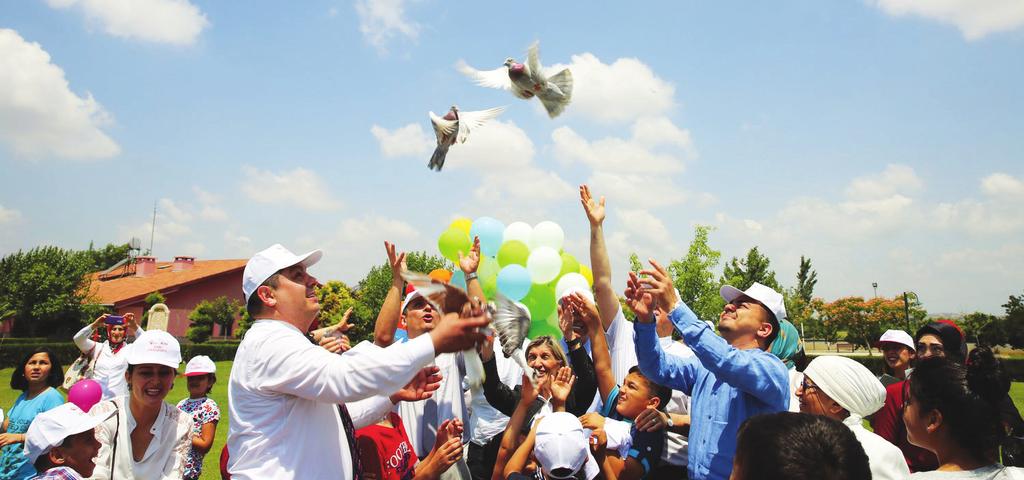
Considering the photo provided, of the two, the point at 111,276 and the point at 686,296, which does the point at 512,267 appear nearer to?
the point at 686,296

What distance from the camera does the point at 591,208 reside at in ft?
16.3

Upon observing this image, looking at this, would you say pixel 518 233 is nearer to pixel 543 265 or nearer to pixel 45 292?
pixel 543 265

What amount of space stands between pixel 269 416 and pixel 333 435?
0.27 metres

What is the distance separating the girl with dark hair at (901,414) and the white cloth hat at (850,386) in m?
0.95

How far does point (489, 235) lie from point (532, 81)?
11.9 ft

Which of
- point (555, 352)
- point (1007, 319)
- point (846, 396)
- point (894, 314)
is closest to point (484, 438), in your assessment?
point (555, 352)

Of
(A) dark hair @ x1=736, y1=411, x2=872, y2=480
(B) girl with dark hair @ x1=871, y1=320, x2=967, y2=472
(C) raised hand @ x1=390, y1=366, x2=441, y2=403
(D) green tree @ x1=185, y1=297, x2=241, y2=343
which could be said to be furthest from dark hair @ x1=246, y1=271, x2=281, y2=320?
(D) green tree @ x1=185, y1=297, x2=241, y2=343

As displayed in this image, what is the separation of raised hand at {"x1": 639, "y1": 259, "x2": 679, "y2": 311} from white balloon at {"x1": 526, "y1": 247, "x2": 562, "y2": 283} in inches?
168

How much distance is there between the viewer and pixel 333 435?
2.47 m

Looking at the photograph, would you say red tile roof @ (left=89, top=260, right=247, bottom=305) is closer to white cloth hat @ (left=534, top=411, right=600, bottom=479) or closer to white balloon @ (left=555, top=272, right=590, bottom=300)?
white balloon @ (left=555, top=272, right=590, bottom=300)

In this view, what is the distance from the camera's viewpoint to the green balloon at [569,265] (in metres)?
8.05

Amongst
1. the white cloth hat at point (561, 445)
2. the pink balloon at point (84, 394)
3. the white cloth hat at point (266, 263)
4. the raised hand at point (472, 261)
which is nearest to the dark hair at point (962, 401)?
the white cloth hat at point (561, 445)

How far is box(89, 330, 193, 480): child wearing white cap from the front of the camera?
3486mm

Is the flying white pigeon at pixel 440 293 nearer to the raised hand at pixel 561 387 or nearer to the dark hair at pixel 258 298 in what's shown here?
the dark hair at pixel 258 298
